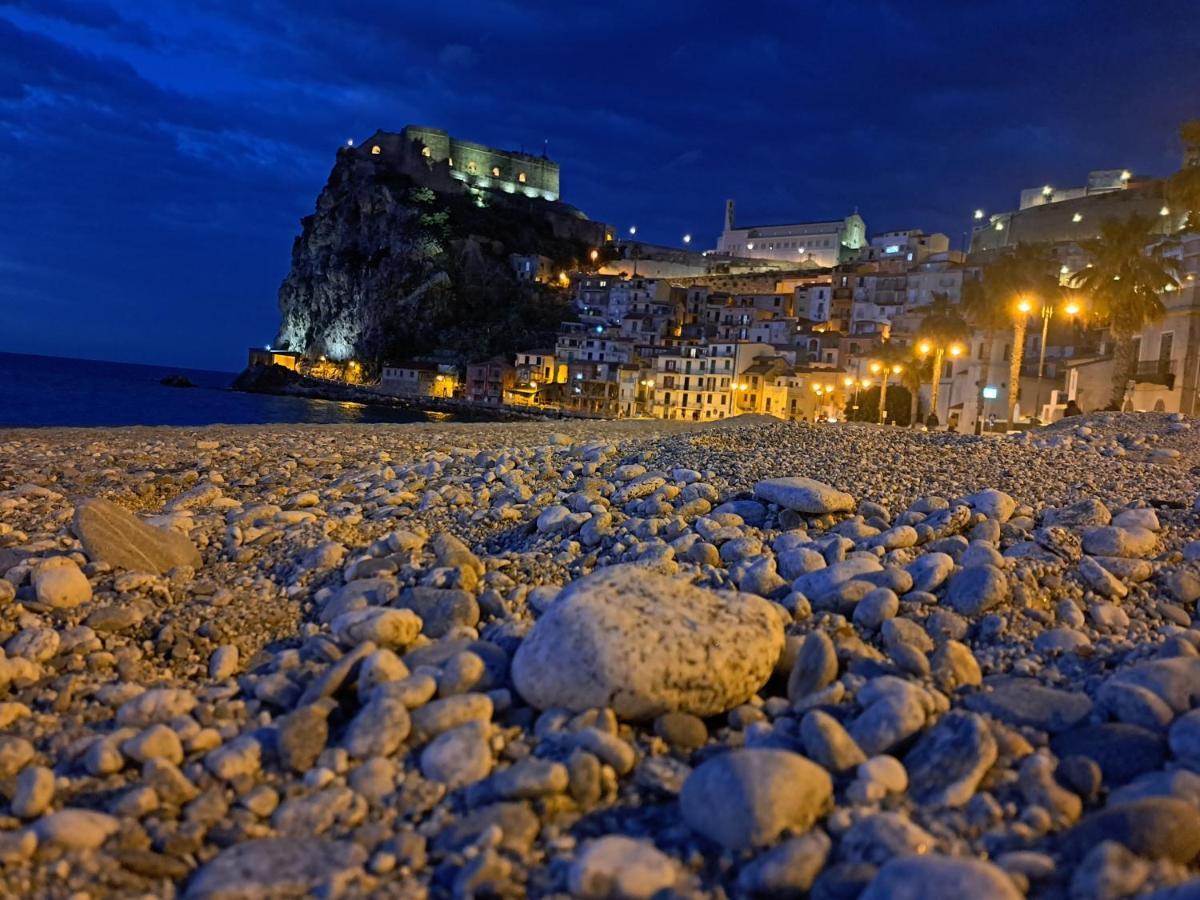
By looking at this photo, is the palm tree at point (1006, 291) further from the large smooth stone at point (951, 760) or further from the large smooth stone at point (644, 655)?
the large smooth stone at point (951, 760)

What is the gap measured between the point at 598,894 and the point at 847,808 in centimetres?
110

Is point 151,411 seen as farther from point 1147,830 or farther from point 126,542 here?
point 1147,830

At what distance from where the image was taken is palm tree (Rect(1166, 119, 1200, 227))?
29172 mm

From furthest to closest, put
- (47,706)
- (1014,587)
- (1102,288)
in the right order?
(1102,288) < (1014,587) < (47,706)

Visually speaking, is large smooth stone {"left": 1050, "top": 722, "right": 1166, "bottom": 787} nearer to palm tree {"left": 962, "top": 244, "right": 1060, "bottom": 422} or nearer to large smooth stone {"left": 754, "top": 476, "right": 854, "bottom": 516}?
large smooth stone {"left": 754, "top": 476, "right": 854, "bottom": 516}

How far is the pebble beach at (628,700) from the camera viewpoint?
10.3ft

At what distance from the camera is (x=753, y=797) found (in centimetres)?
326

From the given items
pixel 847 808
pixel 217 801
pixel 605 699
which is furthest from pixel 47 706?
pixel 847 808

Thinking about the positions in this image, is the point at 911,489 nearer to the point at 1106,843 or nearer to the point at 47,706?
the point at 1106,843

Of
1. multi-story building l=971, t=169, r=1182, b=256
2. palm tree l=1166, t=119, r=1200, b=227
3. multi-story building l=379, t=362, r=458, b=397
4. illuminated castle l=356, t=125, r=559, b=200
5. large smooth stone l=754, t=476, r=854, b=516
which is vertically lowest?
large smooth stone l=754, t=476, r=854, b=516

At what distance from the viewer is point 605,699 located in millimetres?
4117

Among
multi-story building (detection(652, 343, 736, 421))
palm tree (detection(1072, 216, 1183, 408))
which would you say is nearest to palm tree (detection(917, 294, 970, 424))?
palm tree (detection(1072, 216, 1183, 408))

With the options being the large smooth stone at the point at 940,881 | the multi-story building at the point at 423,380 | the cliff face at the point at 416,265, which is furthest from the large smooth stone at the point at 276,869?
the cliff face at the point at 416,265

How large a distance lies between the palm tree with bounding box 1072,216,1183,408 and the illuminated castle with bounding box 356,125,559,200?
11270 cm
